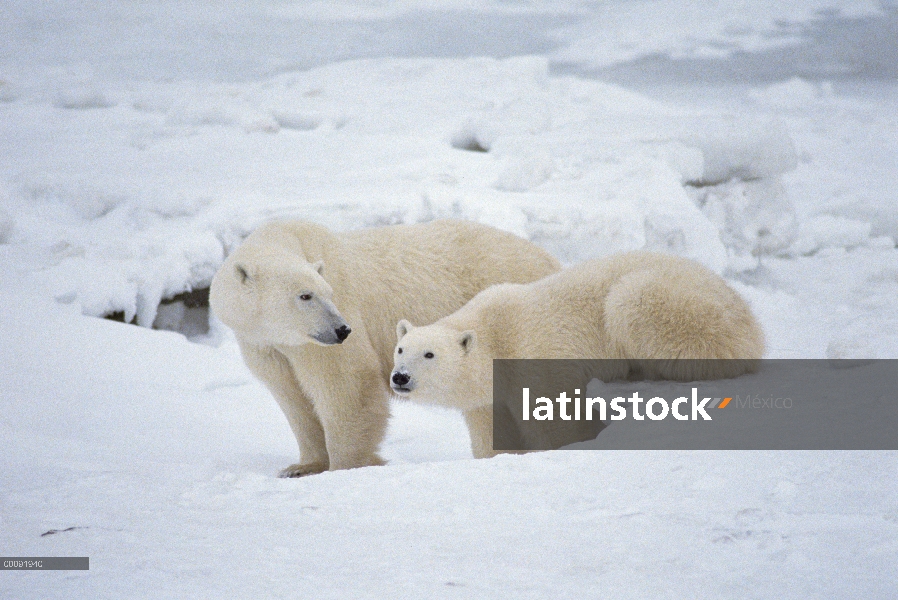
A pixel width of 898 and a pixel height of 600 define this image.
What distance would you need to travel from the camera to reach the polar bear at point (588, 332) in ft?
13.0

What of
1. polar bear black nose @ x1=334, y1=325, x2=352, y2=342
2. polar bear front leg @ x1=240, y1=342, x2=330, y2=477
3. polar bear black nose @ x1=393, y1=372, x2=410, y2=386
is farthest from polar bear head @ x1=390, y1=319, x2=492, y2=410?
polar bear front leg @ x1=240, y1=342, x2=330, y2=477

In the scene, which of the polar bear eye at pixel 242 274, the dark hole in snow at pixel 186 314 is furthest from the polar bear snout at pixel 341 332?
the dark hole in snow at pixel 186 314

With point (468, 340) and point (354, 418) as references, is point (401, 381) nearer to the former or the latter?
point (468, 340)

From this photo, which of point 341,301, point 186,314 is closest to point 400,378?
point 341,301

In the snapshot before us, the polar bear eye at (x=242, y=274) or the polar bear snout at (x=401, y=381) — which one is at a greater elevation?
the polar bear eye at (x=242, y=274)

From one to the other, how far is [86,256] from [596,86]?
8.97m

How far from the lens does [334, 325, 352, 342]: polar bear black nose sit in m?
3.92

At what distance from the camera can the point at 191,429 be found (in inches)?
200

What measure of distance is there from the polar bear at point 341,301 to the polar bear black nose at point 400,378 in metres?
0.30

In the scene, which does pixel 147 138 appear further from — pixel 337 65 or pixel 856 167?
pixel 856 167

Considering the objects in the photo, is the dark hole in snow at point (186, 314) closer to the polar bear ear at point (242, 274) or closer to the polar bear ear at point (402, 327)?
the polar bear ear at point (242, 274)

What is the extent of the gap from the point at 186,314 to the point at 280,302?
3.40 meters

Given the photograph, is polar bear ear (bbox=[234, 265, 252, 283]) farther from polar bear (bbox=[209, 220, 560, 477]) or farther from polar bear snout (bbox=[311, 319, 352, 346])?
polar bear snout (bbox=[311, 319, 352, 346])

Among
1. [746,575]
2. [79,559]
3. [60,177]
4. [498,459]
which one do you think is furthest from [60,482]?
[60,177]
